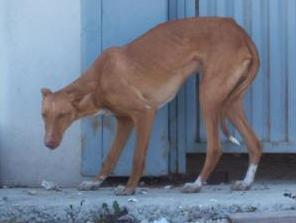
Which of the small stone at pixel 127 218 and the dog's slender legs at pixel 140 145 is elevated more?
the dog's slender legs at pixel 140 145

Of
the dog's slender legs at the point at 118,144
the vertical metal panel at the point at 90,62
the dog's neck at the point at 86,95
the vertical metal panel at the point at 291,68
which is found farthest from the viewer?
the vertical metal panel at the point at 291,68

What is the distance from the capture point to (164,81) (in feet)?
21.8

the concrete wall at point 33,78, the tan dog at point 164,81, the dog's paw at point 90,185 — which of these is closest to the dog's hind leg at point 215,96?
the tan dog at point 164,81

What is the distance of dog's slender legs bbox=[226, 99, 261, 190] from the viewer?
6711 mm

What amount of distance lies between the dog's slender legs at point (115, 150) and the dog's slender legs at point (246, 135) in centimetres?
73

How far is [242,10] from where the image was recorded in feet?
23.0

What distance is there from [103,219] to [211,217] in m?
0.68

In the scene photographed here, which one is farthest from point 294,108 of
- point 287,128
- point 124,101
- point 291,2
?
point 124,101

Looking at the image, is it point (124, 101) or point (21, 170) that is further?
point (21, 170)

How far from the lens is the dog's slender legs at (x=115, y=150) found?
22.2 feet

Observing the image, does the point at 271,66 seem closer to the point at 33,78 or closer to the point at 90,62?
the point at 90,62

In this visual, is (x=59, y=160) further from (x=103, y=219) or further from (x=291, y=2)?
(x=291, y=2)

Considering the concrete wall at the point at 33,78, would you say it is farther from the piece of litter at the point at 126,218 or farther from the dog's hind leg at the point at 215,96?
the piece of litter at the point at 126,218

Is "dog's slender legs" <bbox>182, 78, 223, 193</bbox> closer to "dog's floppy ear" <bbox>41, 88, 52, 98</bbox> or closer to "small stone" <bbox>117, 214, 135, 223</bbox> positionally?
"small stone" <bbox>117, 214, 135, 223</bbox>
